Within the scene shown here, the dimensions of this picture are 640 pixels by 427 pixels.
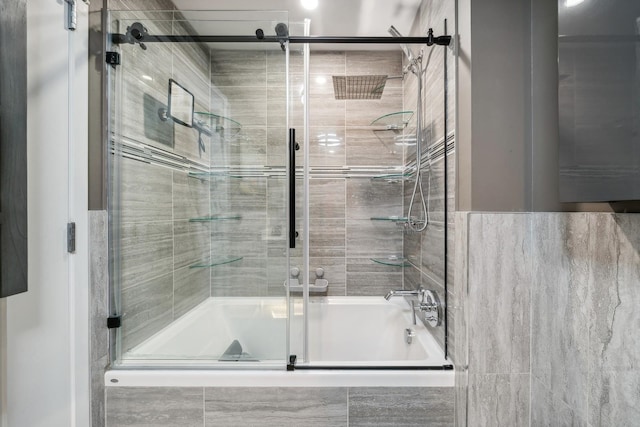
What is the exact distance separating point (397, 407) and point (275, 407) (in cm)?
51

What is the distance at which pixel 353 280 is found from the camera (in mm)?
2322

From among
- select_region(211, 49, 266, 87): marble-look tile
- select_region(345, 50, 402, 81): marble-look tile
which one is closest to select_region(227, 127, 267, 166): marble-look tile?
select_region(211, 49, 266, 87): marble-look tile

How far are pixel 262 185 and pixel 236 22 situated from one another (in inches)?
29.7

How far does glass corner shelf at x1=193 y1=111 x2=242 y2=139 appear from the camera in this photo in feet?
A: 4.80

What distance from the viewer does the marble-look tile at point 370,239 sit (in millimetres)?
2326

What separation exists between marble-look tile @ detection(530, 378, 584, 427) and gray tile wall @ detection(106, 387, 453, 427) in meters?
0.29

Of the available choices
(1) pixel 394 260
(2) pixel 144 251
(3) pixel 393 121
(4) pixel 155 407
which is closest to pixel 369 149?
(3) pixel 393 121

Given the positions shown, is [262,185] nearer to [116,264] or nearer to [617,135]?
[116,264]

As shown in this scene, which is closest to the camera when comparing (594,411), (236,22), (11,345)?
(594,411)

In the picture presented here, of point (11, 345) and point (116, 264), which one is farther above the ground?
point (116, 264)

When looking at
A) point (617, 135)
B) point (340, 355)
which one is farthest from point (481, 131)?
point (340, 355)

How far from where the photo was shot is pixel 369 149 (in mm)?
2326

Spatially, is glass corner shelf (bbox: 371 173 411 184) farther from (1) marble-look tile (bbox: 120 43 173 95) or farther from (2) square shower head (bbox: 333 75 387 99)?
(1) marble-look tile (bbox: 120 43 173 95)

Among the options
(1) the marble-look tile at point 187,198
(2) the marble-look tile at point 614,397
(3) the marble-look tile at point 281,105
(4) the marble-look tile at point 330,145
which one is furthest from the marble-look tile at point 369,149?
(2) the marble-look tile at point 614,397
